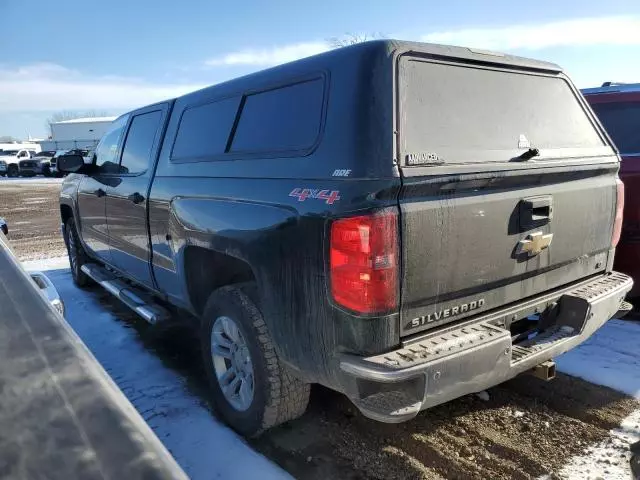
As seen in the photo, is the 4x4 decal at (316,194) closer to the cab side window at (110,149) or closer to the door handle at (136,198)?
the door handle at (136,198)

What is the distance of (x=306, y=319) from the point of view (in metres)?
2.37

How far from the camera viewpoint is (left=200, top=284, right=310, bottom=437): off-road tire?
9.02ft

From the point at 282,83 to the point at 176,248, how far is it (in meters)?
1.39

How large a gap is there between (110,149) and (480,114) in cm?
391

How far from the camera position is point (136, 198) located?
408cm

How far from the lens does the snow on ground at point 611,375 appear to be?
8.61 feet

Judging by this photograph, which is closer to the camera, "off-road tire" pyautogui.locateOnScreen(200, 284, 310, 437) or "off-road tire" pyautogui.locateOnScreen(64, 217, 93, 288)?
"off-road tire" pyautogui.locateOnScreen(200, 284, 310, 437)

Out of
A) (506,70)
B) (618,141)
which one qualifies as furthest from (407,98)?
(618,141)

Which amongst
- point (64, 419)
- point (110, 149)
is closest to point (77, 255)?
point (110, 149)

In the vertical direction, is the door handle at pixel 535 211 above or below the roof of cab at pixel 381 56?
below

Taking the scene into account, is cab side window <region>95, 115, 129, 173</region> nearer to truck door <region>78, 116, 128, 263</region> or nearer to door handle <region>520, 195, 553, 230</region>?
truck door <region>78, 116, 128, 263</region>

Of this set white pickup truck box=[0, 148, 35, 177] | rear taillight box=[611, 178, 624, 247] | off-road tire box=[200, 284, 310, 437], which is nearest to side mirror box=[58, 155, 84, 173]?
off-road tire box=[200, 284, 310, 437]

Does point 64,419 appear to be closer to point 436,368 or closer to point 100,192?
point 436,368

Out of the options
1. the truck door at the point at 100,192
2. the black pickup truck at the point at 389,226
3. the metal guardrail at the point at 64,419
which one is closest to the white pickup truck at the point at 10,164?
the truck door at the point at 100,192
